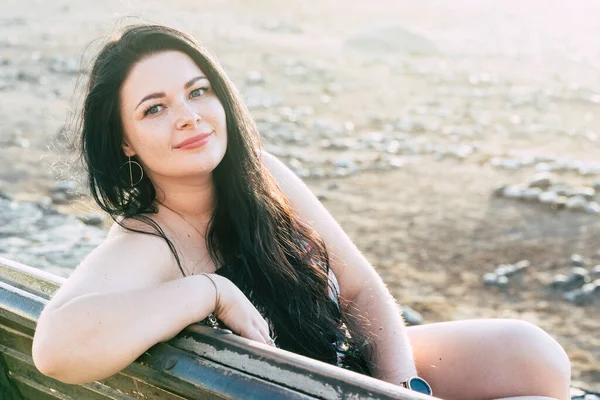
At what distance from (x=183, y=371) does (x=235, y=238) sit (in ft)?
2.55

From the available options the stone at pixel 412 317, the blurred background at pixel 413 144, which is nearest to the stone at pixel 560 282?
the blurred background at pixel 413 144

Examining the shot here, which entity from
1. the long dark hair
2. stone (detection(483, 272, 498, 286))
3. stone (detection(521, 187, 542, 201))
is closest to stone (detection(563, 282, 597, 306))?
stone (detection(483, 272, 498, 286))

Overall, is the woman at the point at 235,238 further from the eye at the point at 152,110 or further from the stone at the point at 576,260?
the stone at the point at 576,260

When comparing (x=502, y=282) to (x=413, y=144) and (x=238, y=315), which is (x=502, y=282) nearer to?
(x=238, y=315)

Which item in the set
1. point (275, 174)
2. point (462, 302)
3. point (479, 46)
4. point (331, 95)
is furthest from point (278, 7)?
point (275, 174)

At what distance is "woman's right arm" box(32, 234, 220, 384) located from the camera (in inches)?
67.1

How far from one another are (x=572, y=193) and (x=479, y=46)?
8746mm

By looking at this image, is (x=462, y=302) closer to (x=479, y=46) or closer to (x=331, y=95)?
(x=331, y=95)

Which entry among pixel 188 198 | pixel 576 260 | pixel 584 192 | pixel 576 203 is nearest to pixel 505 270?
pixel 576 260

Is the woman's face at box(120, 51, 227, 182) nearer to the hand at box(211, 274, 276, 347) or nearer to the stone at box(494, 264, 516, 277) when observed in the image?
the hand at box(211, 274, 276, 347)

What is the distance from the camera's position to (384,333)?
7.71ft

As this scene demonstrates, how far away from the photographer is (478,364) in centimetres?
231

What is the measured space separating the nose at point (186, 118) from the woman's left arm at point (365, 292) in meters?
0.47

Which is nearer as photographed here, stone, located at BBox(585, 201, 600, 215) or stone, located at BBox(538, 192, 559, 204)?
stone, located at BBox(585, 201, 600, 215)
